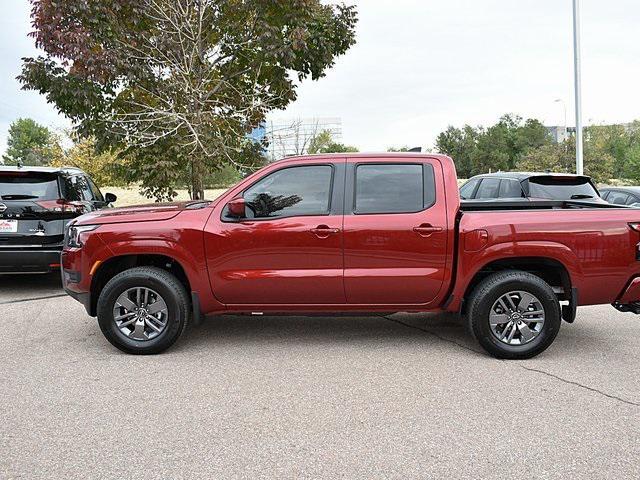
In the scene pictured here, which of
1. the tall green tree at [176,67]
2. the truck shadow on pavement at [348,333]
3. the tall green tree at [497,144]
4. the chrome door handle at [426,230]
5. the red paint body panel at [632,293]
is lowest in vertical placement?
the truck shadow on pavement at [348,333]

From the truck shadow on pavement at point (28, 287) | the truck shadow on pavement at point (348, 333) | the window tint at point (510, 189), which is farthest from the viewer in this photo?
the window tint at point (510, 189)

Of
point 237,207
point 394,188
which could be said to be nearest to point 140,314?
point 237,207

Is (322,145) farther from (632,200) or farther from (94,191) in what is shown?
(94,191)

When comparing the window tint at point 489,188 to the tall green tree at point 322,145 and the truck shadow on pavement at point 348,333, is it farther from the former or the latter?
the tall green tree at point 322,145

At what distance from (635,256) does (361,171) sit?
2567 millimetres

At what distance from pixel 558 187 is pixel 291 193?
5.35m

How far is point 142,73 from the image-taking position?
11.6 meters

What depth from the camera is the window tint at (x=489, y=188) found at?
9776 millimetres

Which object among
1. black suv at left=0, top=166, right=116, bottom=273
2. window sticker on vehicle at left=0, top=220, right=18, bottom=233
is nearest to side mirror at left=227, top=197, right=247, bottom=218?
black suv at left=0, top=166, right=116, bottom=273

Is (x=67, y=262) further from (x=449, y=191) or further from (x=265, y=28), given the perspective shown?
(x=265, y=28)

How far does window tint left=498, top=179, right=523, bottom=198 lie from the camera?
9.00 m

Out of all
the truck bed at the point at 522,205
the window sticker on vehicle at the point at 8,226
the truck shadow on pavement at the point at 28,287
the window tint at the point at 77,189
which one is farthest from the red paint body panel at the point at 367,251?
the truck shadow on pavement at the point at 28,287

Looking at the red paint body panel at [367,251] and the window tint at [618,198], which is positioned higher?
the window tint at [618,198]

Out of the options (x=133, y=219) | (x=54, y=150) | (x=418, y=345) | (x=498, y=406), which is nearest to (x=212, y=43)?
(x=133, y=219)
